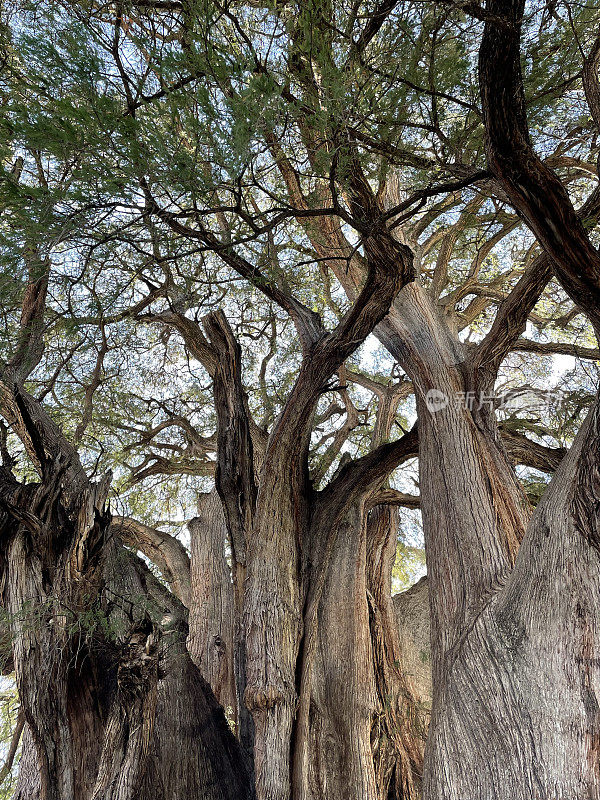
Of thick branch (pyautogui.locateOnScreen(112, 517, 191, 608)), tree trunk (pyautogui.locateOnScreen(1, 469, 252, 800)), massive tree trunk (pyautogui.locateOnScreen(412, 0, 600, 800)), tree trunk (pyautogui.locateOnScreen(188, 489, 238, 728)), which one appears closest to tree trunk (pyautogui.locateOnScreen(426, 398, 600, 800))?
massive tree trunk (pyautogui.locateOnScreen(412, 0, 600, 800))

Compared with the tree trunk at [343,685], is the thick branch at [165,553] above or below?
above

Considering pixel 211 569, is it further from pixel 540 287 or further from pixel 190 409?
pixel 540 287

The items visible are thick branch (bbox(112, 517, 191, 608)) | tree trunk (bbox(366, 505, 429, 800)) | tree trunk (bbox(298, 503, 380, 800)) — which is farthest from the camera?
thick branch (bbox(112, 517, 191, 608))

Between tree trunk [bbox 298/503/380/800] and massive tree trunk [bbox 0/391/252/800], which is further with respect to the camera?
tree trunk [bbox 298/503/380/800]

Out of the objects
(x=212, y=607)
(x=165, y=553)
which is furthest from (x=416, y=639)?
(x=165, y=553)

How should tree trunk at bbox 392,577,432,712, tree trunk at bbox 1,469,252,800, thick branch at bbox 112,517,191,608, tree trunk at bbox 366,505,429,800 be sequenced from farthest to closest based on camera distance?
thick branch at bbox 112,517,191,608 → tree trunk at bbox 392,577,432,712 → tree trunk at bbox 366,505,429,800 → tree trunk at bbox 1,469,252,800

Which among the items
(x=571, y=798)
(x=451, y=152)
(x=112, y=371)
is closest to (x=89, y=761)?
(x=571, y=798)

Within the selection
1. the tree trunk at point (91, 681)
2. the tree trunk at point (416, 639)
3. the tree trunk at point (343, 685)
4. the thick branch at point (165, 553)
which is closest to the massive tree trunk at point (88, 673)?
the tree trunk at point (91, 681)

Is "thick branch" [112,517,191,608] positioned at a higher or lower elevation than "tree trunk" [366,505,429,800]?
higher

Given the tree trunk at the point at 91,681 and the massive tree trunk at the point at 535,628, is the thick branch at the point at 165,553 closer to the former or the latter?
the tree trunk at the point at 91,681

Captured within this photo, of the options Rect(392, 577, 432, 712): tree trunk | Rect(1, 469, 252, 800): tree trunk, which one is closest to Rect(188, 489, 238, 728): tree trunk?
Rect(1, 469, 252, 800): tree trunk

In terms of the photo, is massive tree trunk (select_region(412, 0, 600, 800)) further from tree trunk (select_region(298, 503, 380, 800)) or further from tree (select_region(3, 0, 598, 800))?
tree trunk (select_region(298, 503, 380, 800))

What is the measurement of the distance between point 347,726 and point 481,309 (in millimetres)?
4365

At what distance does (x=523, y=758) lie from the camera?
2.21 meters
